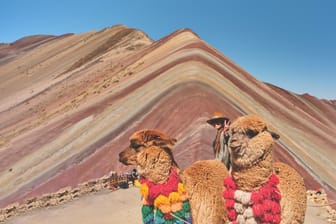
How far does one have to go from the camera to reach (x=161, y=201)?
432 centimetres

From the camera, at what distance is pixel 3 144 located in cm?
2336

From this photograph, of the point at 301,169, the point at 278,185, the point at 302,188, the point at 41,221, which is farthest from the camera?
the point at 301,169

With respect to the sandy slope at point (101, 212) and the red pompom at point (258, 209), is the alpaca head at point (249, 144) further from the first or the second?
the sandy slope at point (101, 212)

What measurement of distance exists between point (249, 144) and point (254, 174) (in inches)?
11.3

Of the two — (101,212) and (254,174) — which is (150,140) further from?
(101,212)

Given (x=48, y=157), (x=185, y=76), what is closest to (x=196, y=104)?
(x=185, y=76)

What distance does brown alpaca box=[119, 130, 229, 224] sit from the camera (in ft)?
14.3

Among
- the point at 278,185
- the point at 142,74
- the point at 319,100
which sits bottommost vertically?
the point at 278,185

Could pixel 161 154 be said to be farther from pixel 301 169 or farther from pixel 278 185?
pixel 301 169

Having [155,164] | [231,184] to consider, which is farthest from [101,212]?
[231,184]

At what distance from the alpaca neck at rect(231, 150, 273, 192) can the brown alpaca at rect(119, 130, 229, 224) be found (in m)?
0.60

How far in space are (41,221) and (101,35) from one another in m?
46.4

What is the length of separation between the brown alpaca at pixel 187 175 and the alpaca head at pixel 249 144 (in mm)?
676

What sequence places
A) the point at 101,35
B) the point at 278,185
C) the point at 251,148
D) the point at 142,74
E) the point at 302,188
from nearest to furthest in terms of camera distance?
the point at 251,148, the point at 278,185, the point at 302,188, the point at 142,74, the point at 101,35
